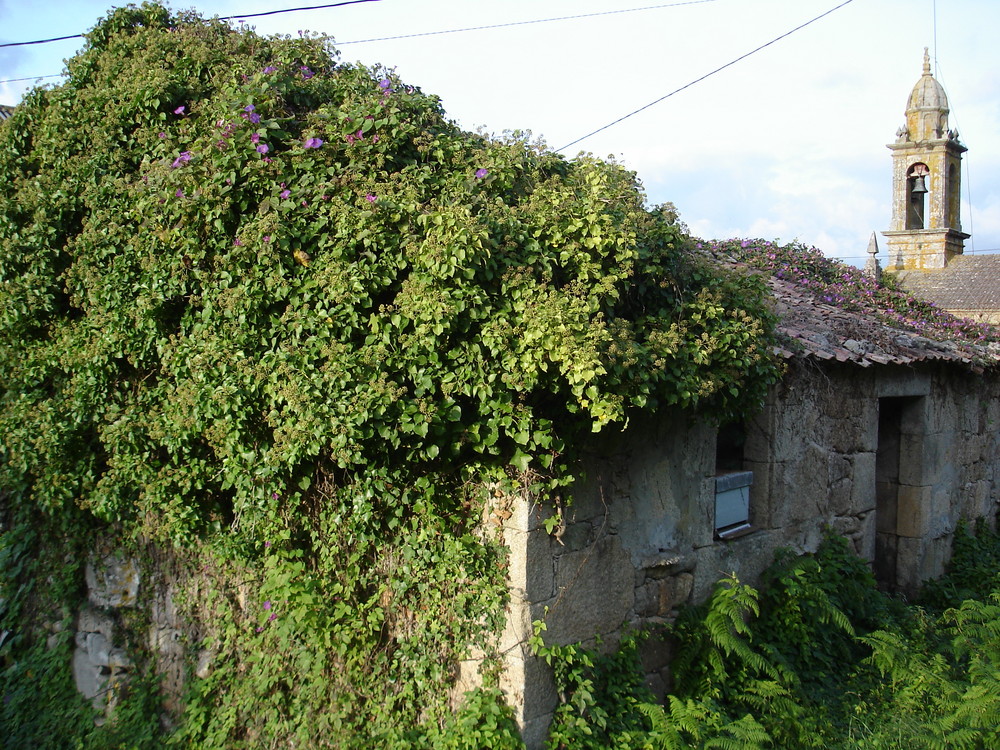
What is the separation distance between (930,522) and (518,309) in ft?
21.4

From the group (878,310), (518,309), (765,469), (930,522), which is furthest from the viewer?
(878,310)

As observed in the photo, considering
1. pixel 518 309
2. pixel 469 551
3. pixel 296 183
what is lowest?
pixel 469 551

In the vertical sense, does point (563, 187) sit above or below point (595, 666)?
above

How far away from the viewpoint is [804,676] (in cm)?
589

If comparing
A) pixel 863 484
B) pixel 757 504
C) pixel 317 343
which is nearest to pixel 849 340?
pixel 863 484

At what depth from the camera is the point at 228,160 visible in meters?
4.59

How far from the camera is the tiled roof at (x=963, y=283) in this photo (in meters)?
31.9

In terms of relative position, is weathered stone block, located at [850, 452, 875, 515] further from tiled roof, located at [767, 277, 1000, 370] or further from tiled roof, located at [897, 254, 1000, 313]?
tiled roof, located at [897, 254, 1000, 313]

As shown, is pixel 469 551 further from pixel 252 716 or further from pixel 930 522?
pixel 930 522

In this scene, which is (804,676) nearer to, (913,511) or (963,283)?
(913,511)

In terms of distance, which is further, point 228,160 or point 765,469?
point 765,469

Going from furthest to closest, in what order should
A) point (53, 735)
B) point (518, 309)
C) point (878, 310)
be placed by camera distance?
point (878, 310) → point (53, 735) → point (518, 309)

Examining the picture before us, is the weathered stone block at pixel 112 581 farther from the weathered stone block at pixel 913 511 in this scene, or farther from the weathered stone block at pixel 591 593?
the weathered stone block at pixel 913 511

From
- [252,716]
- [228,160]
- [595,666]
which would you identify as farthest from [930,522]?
[228,160]
